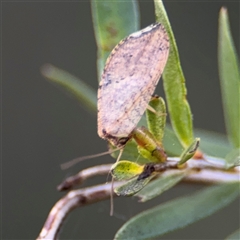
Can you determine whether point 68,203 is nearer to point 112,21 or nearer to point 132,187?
point 132,187

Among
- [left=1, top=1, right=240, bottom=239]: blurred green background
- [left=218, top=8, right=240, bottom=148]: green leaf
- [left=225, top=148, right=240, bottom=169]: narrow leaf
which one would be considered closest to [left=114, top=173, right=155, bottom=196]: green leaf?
[left=225, top=148, right=240, bottom=169]: narrow leaf

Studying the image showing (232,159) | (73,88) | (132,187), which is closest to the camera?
(132,187)

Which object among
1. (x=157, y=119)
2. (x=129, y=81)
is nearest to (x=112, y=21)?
(x=129, y=81)

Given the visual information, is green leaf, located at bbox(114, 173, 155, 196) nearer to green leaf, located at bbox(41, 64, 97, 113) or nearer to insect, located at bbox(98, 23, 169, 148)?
insect, located at bbox(98, 23, 169, 148)

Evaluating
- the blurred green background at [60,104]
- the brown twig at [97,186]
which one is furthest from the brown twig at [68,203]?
the blurred green background at [60,104]

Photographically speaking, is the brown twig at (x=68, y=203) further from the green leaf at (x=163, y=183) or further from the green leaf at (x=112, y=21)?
the green leaf at (x=112, y=21)
